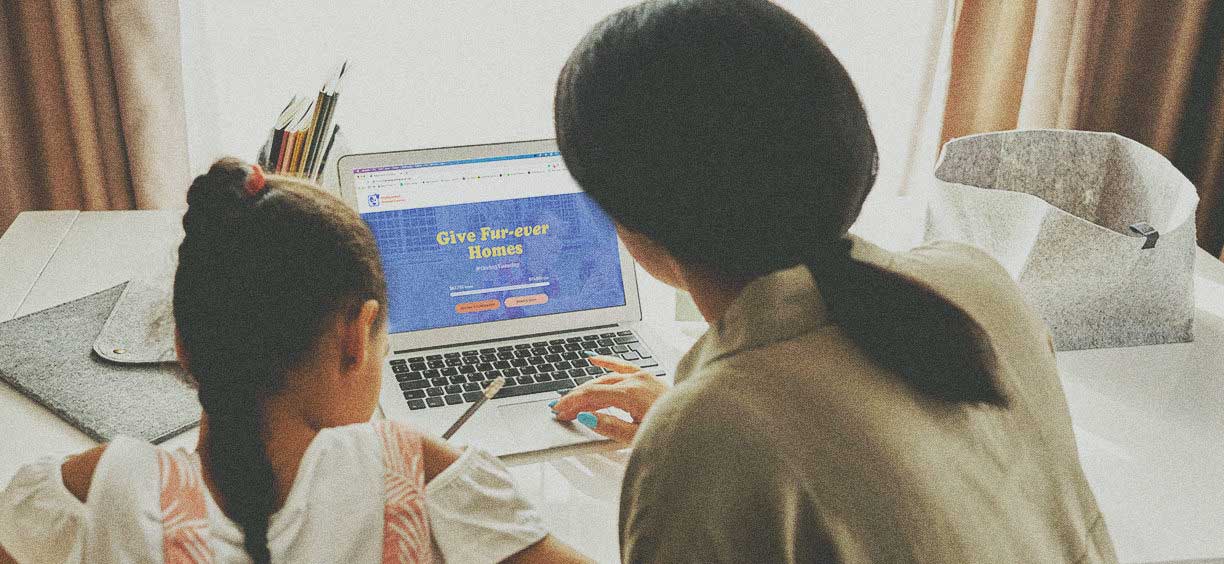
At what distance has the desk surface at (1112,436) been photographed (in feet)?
3.41

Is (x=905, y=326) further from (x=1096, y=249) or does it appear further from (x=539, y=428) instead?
(x=1096, y=249)

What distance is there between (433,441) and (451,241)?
1.31ft

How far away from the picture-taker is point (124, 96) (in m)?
1.99

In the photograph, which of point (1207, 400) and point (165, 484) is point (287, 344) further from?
point (1207, 400)

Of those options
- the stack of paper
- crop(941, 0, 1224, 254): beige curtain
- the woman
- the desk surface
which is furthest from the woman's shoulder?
crop(941, 0, 1224, 254): beige curtain

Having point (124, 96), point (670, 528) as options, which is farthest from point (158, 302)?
point (670, 528)

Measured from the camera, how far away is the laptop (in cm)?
131

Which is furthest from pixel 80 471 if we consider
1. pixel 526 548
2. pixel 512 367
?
pixel 512 367

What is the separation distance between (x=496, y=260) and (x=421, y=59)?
952mm

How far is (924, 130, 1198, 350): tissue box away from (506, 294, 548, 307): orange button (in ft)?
1.65

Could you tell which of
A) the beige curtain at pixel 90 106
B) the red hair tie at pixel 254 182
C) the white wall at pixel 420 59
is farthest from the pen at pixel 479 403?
the beige curtain at pixel 90 106

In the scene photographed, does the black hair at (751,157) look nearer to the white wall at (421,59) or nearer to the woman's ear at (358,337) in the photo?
the woman's ear at (358,337)

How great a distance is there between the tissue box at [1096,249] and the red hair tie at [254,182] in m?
0.84

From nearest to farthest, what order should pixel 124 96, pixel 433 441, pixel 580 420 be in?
pixel 433 441 → pixel 580 420 → pixel 124 96
